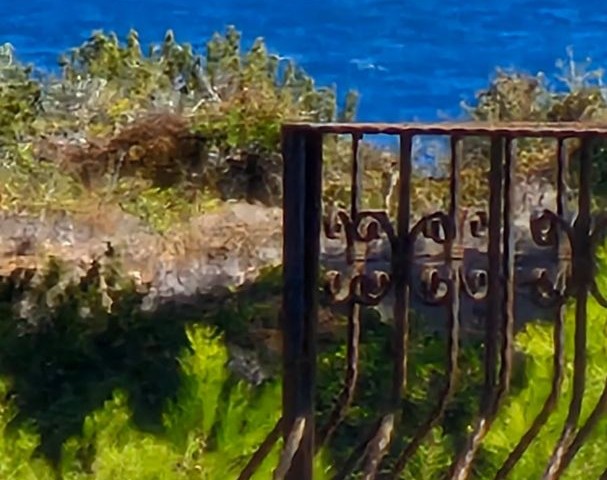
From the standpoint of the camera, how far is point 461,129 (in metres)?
1.57

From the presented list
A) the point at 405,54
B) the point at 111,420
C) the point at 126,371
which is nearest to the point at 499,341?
the point at 111,420

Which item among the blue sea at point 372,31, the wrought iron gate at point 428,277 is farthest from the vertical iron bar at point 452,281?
the blue sea at point 372,31

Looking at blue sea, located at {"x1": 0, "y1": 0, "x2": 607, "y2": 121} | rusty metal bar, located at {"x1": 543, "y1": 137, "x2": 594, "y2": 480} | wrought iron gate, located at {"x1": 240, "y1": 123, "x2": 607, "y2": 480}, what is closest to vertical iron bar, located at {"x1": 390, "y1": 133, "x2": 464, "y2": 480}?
wrought iron gate, located at {"x1": 240, "y1": 123, "x2": 607, "y2": 480}

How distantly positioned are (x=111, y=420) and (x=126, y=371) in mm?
1189

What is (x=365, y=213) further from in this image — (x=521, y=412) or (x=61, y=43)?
(x=61, y=43)

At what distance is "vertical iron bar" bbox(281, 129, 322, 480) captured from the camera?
5.35 feet

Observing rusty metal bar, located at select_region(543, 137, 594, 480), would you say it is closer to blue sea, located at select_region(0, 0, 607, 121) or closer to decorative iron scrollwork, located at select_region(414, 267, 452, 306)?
decorative iron scrollwork, located at select_region(414, 267, 452, 306)

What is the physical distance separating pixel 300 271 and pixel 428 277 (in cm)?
13

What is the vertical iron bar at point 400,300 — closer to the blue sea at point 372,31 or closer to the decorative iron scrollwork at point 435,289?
the decorative iron scrollwork at point 435,289

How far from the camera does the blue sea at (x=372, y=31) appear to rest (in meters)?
4.86

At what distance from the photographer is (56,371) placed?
3.47 meters

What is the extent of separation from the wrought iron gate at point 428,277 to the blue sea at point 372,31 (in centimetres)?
308

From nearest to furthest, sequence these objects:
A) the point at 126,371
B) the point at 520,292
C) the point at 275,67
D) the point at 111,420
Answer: the point at 111,420, the point at 520,292, the point at 126,371, the point at 275,67

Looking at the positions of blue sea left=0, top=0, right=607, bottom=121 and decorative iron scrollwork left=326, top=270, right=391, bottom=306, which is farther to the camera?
blue sea left=0, top=0, right=607, bottom=121
